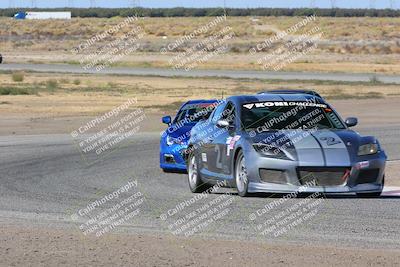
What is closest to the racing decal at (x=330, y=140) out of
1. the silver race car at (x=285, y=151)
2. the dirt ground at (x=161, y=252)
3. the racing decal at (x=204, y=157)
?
the silver race car at (x=285, y=151)

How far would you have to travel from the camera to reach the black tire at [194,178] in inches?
617

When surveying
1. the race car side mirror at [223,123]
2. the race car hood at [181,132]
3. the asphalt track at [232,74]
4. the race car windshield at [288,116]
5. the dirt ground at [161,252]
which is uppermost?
the dirt ground at [161,252]

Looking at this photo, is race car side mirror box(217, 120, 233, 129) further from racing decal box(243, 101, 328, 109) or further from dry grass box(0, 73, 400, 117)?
dry grass box(0, 73, 400, 117)

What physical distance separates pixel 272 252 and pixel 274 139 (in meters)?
4.39

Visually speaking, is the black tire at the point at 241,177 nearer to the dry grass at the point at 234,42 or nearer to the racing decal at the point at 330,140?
the racing decal at the point at 330,140

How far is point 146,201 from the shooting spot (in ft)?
47.1

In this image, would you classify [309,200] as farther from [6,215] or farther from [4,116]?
[4,116]

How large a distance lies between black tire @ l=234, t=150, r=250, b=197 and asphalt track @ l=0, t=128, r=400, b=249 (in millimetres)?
137

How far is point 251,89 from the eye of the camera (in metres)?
48.8

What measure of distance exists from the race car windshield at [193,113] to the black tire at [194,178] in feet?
12.8

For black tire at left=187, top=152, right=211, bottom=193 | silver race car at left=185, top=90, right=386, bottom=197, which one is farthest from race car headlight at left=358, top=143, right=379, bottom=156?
black tire at left=187, top=152, right=211, bottom=193

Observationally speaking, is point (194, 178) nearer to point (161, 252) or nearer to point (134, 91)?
point (161, 252)

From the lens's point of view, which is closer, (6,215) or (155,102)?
(6,215)

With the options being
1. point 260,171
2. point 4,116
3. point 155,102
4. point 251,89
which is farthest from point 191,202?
point 251,89
